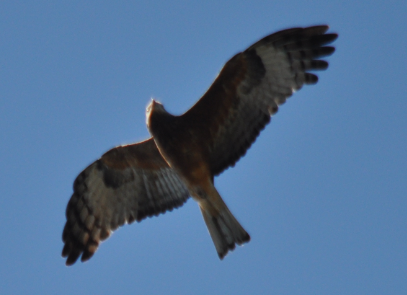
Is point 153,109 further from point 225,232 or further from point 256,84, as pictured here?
point 225,232

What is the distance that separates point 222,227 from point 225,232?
0.07 metres

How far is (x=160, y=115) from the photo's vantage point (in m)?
9.53

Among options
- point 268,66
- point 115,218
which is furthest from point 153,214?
point 268,66

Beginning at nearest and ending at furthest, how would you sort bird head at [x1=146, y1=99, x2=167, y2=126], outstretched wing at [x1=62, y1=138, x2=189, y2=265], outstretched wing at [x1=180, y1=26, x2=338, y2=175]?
outstretched wing at [x1=180, y1=26, x2=338, y2=175] < bird head at [x1=146, y1=99, x2=167, y2=126] < outstretched wing at [x1=62, y1=138, x2=189, y2=265]

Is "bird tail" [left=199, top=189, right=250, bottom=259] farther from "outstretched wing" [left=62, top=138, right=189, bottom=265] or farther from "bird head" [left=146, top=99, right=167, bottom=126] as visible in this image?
"bird head" [left=146, top=99, right=167, bottom=126]

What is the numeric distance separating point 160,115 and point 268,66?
151 cm

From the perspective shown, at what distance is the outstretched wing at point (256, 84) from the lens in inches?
366

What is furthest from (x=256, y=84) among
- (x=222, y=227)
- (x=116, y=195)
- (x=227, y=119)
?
(x=116, y=195)

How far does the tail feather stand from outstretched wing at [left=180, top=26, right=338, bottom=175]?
0.64 meters

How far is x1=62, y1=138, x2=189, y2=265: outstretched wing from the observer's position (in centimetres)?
1037

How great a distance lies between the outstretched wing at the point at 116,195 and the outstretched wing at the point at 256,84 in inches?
37.5

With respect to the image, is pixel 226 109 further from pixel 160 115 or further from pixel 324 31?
pixel 324 31

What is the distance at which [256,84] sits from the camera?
9.52 metres

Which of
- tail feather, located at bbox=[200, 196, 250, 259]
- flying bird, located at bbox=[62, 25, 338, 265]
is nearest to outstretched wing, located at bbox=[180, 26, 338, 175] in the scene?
flying bird, located at bbox=[62, 25, 338, 265]
